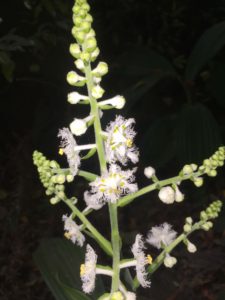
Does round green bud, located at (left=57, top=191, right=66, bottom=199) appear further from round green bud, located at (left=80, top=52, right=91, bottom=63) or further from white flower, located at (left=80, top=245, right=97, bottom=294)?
round green bud, located at (left=80, top=52, right=91, bottom=63)

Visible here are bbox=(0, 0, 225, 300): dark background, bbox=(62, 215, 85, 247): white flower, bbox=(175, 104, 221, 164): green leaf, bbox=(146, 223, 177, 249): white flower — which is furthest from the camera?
bbox=(0, 0, 225, 300): dark background

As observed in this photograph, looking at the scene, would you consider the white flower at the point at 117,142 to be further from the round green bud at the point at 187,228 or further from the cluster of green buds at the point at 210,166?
the round green bud at the point at 187,228

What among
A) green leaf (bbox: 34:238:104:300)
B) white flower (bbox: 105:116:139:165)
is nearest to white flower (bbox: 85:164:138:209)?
white flower (bbox: 105:116:139:165)

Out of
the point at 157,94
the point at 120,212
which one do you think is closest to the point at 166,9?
the point at 157,94

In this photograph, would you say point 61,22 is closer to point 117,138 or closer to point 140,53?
point 140,53

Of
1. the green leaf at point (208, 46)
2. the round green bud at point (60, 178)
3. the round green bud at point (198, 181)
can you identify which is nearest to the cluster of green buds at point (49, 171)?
the round green bud at point (60, 178)
